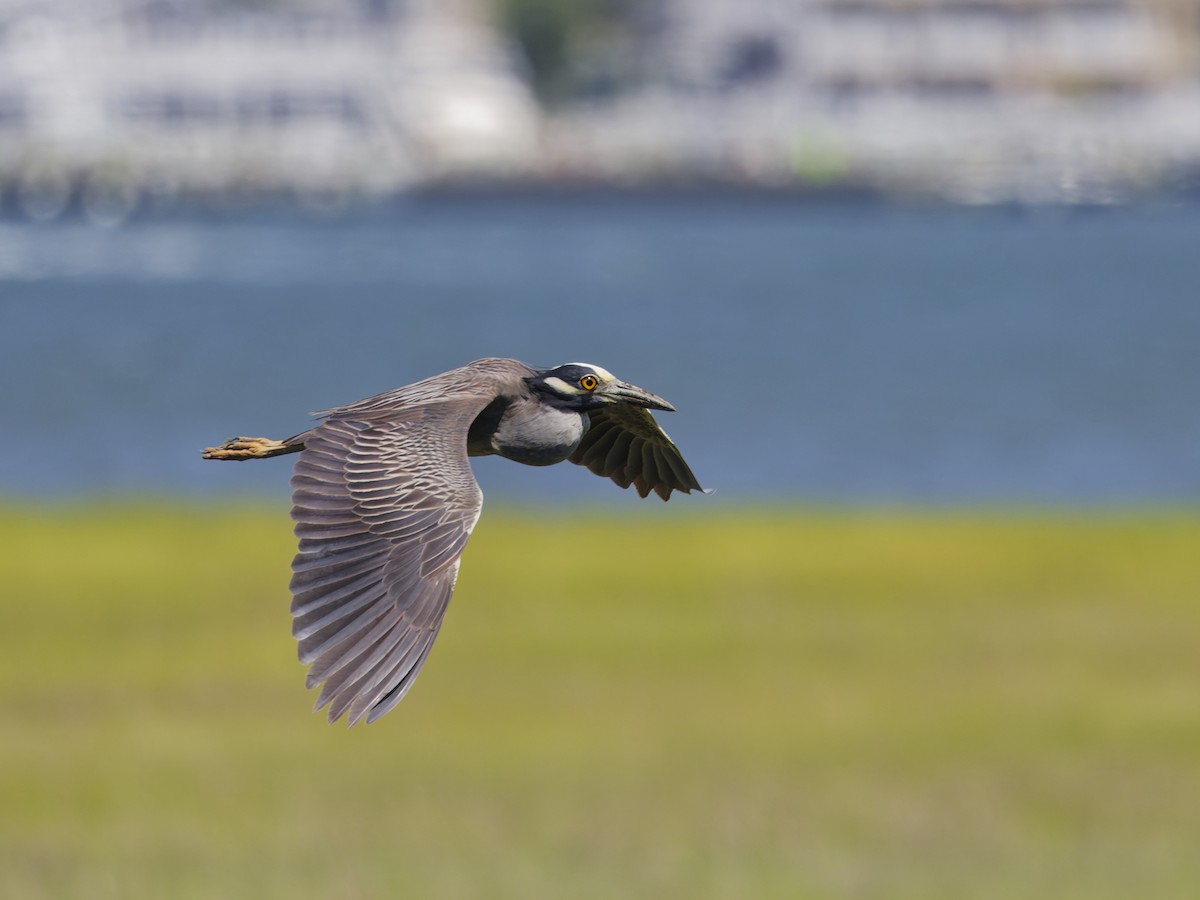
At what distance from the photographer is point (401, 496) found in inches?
188

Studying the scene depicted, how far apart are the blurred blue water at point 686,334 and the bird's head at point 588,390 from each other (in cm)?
3913

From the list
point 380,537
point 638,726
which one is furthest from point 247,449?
point 638,726

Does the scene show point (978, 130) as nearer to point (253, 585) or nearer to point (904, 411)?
point (904, 411)

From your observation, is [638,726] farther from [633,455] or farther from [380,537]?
[380,537]

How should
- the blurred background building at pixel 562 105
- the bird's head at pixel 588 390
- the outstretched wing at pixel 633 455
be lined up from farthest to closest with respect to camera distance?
the blurred background building at pixel 562 105 < the outstretched wing at pixel 633 455 < the bird's head at pixel 588 390

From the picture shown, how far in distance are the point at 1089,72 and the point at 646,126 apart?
29.8 m

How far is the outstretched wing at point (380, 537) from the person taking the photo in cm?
461

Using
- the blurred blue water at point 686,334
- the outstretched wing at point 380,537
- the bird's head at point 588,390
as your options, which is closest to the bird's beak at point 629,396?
the bird's head at point 588,390

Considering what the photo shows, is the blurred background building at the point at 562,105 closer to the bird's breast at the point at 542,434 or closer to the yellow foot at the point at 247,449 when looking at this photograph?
the yellow foot at the point at 247,449

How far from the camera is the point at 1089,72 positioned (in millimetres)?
143625

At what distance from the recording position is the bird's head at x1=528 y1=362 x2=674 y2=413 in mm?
4543

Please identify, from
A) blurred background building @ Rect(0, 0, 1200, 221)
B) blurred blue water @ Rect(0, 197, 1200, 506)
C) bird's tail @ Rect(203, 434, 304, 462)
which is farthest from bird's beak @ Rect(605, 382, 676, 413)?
blurred background building @ Rect(0, 0, 1200, 221)

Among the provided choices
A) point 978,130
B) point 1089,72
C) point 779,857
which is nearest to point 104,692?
point 779,857

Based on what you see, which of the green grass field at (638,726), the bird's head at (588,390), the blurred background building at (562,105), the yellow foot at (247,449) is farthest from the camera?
the blurred background building at (562,105)
